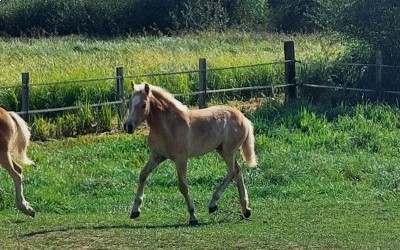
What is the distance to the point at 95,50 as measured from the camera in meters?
31.3

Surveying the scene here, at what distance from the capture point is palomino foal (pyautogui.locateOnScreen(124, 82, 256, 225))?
12102 millimetres

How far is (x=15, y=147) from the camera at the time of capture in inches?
512

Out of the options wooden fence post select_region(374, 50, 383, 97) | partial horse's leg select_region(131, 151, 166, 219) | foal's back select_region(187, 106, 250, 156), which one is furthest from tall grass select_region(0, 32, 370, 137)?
partial horse's leg select_region(131, 151, 166, 219)

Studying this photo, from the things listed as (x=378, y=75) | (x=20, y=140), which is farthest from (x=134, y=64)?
(x=20, y=140)

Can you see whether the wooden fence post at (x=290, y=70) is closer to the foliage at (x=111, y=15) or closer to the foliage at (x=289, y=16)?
the foliage at (x=111, y=15)

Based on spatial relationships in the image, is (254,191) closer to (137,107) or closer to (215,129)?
(215,129)

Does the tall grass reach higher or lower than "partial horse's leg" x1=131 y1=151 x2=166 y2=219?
higher

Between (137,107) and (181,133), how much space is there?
2.61ft

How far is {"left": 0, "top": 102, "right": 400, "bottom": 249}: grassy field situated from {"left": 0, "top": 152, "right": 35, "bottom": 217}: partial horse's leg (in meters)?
0.22

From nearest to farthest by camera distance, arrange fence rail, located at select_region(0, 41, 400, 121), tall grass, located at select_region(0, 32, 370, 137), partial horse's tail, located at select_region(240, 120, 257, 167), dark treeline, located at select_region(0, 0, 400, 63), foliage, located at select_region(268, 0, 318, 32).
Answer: partial horse's tail, located at select_region(240, 120, 257, 167) → fence rail, located at select_region(0, 41, 400, 121) → tall grass, located at select_region(0, 32, 370, 137) → dark treeline, located at select_region(0, 0, 400, 63) → foliage, located at select_region(268, 0, 318, 32)

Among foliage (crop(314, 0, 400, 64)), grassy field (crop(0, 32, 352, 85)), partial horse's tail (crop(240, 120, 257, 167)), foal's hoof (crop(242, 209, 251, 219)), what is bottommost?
foal's hoof (crop(242, 209, 251, 219))

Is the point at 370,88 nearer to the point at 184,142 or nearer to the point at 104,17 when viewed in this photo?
the point at 184,142

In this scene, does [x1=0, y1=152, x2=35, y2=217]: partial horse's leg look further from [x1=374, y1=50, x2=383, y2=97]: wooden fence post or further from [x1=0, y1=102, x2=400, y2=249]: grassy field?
[x1=374, y1=50, x2=383, y2=97]: wooden fence post

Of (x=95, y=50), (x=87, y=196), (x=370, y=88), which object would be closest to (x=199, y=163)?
(x=87, y=196)
